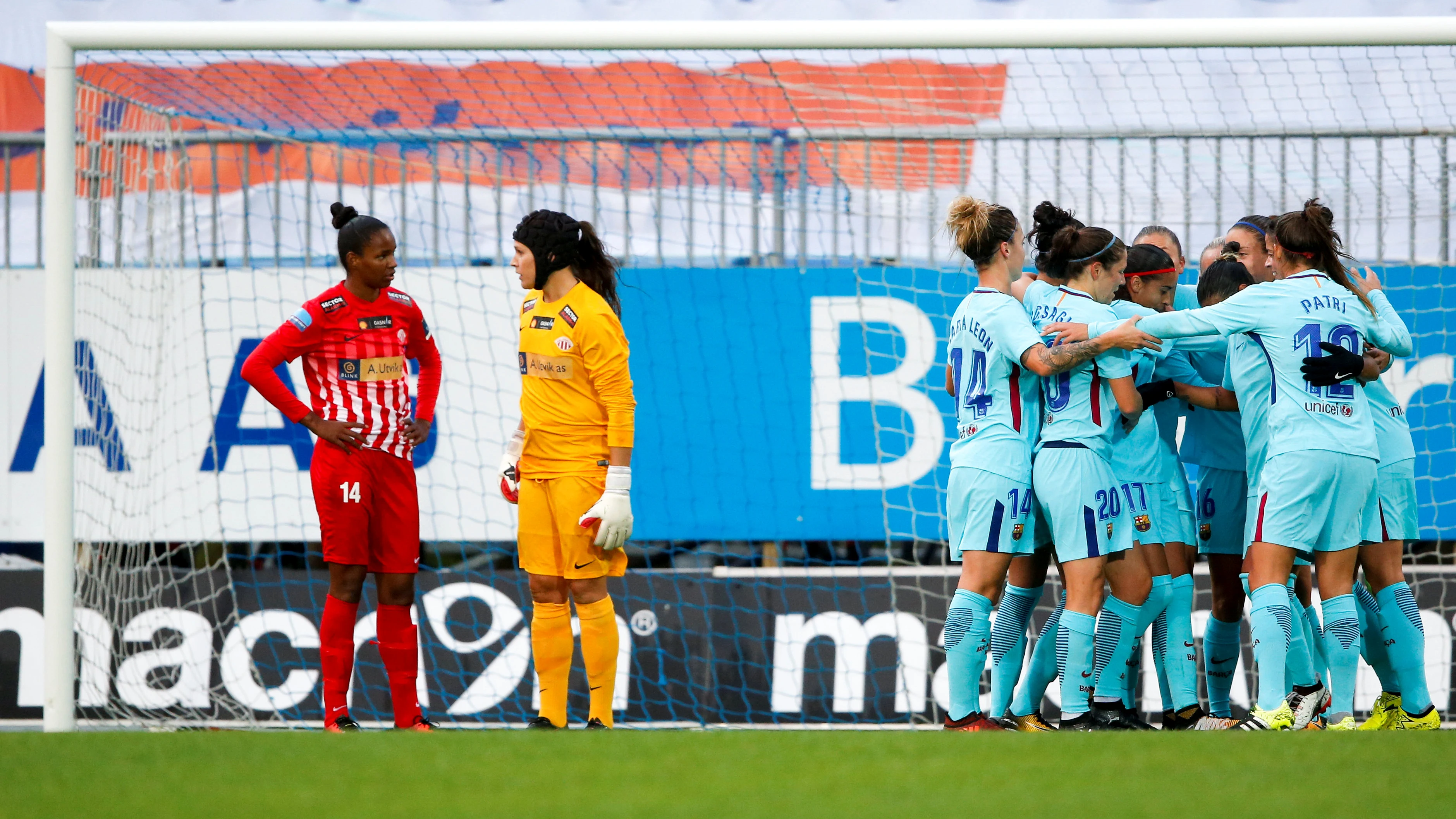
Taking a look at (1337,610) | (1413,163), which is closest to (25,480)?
(1337,610)

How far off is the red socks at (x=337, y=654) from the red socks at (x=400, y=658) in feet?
0.35

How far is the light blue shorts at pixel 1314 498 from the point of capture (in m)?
3.88

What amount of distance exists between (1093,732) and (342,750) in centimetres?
196

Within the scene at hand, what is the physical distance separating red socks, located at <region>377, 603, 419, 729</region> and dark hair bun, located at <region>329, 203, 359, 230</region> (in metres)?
1.30

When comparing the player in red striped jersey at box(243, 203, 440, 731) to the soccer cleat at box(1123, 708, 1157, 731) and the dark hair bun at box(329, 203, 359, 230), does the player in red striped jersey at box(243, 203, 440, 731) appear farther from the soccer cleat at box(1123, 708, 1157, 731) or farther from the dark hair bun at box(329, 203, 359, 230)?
the soccer cleat at box(1123, 708, 1157, 731)

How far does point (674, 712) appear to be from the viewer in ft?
19.6

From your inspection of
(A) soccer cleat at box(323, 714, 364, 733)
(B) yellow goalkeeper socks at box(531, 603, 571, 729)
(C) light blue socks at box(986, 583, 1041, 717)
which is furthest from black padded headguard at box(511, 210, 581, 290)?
(C) light blue socks at box(986, 583, 1041, 717)

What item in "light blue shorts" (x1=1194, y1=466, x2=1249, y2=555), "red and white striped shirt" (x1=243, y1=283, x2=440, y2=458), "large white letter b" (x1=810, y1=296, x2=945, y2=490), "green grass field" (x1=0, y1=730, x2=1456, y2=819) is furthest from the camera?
"large white letter b" (x1=810, y1=296, x2=945, y2=490)

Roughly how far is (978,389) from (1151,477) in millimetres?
674

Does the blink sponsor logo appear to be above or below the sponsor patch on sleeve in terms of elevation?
below

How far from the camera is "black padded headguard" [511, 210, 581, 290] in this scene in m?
4.21

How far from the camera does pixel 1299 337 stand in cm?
392

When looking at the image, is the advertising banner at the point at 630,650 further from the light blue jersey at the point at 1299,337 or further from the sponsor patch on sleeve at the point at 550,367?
the light blue jersey at the point at 1299,337

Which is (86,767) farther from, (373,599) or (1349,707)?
(1349,707)
